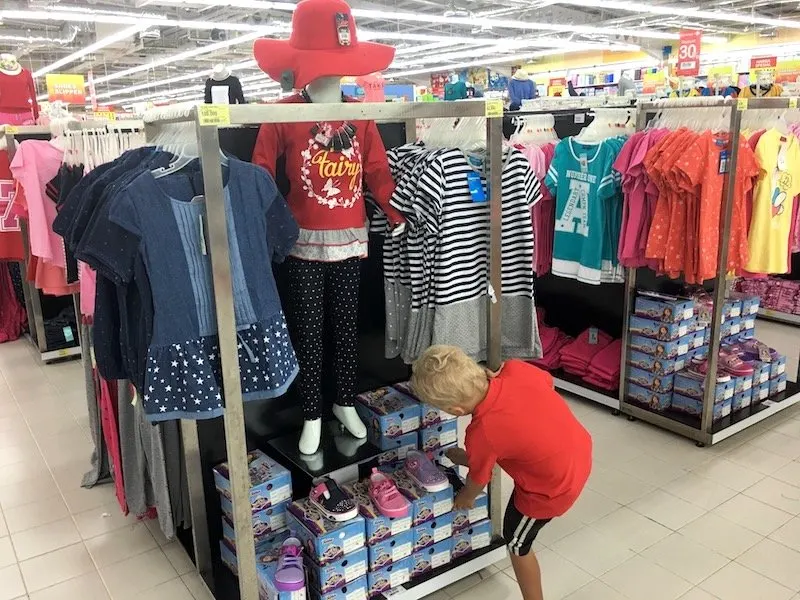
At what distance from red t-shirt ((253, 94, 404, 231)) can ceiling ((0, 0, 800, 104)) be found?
9133mm

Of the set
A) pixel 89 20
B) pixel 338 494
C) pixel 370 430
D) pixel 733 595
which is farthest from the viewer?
pixel 89 20

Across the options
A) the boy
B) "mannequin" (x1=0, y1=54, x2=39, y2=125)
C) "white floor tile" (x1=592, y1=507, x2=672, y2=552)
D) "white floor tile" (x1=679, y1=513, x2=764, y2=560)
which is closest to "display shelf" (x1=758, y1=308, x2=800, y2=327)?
"white floor tile" (x1=679, y1=513, x2=764, y2=560)

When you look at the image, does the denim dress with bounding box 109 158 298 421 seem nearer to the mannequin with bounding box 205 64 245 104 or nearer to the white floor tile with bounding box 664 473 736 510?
the mannequin with bounding box 205 64 245 104

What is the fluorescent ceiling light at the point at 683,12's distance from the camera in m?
12.3

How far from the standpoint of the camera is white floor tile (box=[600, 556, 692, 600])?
2564mm

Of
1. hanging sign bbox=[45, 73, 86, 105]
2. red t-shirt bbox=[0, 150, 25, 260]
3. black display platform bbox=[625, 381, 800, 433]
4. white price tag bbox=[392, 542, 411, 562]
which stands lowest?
black display platform bbox=[625, 381, 800, 433]

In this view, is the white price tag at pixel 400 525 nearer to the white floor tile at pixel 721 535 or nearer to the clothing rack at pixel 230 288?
the clothing rack at pixel 230 288

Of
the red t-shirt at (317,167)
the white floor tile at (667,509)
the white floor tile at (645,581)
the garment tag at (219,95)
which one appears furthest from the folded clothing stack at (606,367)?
the garment tag at (219,95)

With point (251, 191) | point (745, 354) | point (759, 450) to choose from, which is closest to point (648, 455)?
point (759, 450)

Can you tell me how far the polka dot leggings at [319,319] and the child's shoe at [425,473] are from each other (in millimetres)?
352

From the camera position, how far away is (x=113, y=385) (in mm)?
2984

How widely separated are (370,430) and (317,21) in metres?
1.59

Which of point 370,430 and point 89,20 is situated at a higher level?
point 89,20

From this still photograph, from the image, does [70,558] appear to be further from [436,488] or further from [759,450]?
[759,450]
